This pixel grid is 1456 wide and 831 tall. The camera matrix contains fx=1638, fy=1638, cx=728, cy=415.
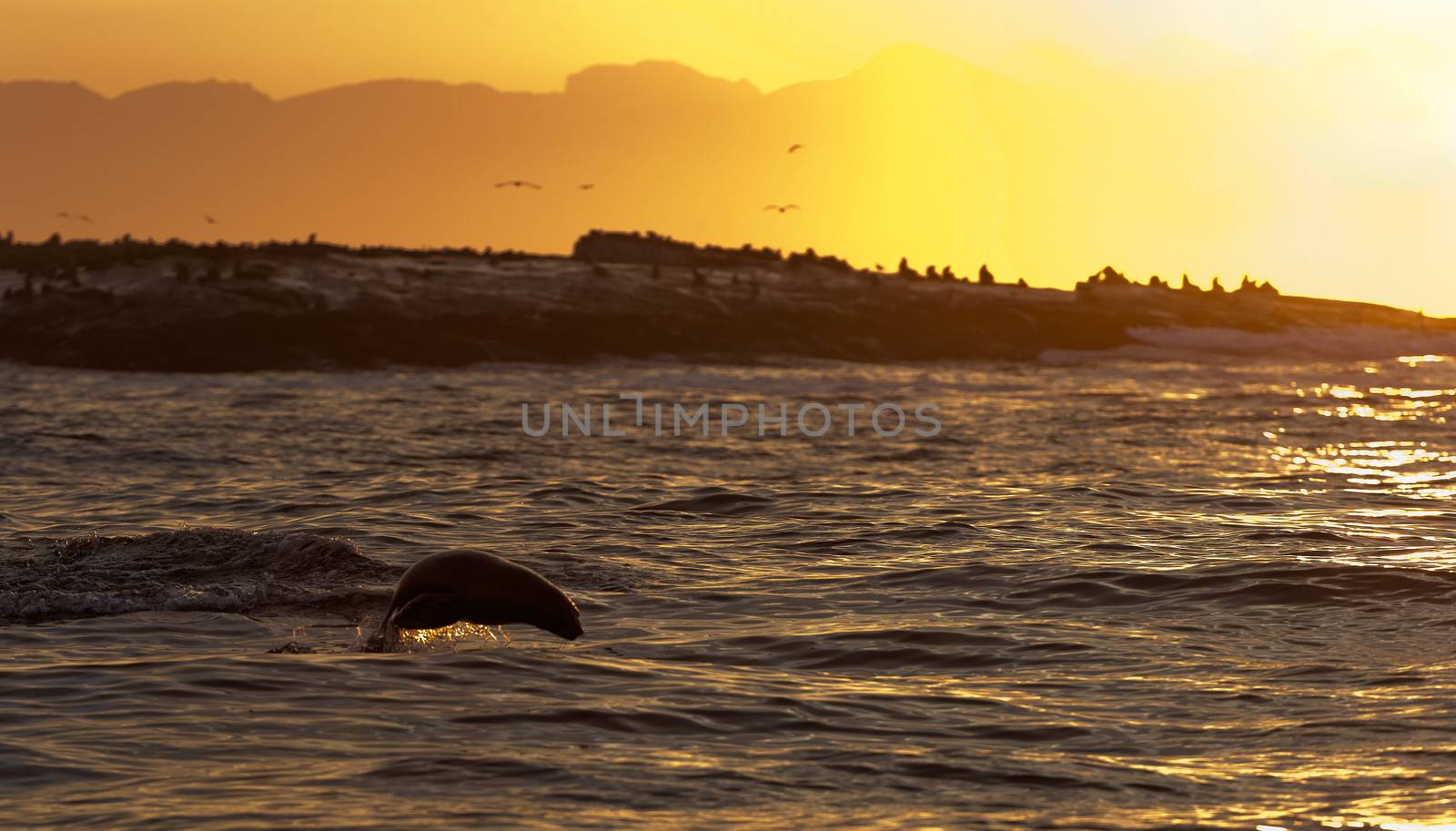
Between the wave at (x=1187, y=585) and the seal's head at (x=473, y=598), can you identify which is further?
the wave at (x=1187, y=585)

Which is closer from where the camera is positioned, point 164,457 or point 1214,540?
point 1214,540

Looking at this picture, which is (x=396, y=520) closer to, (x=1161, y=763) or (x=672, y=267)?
(x=1161, y=763)

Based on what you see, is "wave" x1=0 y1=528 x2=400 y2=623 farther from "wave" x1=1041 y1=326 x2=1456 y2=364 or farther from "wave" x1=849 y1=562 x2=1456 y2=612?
"wave" x1=1041 y1=326 x2=1456 y2=364

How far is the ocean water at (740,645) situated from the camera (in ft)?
30.5

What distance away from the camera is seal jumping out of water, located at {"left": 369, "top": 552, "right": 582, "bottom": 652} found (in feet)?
44.1

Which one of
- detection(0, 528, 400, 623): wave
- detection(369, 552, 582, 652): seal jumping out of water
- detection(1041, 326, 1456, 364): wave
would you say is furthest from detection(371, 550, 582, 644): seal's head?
detection(1041, 326, 1456, 364): wave

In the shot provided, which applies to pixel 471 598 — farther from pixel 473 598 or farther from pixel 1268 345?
pixel 1268 345

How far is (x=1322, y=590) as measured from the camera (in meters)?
16.0

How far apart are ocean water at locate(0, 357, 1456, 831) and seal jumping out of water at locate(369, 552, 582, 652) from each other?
8.1 inches

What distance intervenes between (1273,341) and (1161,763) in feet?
243

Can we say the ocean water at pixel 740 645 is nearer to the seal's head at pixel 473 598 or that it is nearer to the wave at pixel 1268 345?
the seal's head at pixel 473 598

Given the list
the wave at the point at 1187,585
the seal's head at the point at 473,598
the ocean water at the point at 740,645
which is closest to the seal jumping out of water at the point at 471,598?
the seal's head at the point at 473,598

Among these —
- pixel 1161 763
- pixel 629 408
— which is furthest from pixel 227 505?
pixel 629 408

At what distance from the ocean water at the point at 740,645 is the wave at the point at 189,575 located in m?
0.06
